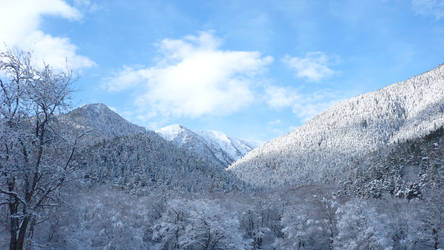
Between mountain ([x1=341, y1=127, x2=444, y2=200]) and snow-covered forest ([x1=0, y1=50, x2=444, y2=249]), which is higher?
mountain ([x1=341, y1=127, x2=444, y2=200])

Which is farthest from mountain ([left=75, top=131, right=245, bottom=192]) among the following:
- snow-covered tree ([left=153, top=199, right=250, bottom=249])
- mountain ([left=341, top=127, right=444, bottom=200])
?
snow-covered tree ([left=153, top=199, right=250, bottom=249])

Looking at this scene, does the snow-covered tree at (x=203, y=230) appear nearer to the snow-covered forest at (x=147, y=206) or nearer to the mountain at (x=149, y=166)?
the snow-covered forest at (x=147, y=206)

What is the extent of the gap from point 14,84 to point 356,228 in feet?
161

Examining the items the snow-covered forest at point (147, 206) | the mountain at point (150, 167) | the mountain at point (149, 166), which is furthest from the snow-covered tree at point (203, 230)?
the mountain at point (150, 167)

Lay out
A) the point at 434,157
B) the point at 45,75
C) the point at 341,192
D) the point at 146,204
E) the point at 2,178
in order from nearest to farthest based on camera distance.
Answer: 1. the point at 2,178
2. the point at 45,75
3. the point at 146,204
4. the point at 434,157
5. the point at 341,192

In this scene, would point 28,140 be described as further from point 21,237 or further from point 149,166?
point 149,166

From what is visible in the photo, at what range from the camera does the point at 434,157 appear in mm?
85938

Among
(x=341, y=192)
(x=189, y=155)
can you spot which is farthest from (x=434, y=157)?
(x=189, y=155)

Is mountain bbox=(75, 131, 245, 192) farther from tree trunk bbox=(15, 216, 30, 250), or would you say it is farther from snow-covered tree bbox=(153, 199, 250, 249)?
tree trunk bbox=(15, 216, 30, 250)

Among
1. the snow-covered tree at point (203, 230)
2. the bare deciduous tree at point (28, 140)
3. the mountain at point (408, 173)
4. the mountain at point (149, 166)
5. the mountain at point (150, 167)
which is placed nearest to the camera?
the bare deciduous tree at point (28, 140)

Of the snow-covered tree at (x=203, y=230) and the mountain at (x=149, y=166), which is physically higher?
the mountain at (x=149, y=166)

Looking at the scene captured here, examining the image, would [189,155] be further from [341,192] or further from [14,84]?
[14,84]

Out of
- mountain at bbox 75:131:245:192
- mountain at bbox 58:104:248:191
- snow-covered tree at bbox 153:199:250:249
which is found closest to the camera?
snow-covered tree at bbox 153:199:250:249

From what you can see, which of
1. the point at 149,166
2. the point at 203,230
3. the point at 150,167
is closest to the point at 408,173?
the point at 203,230
